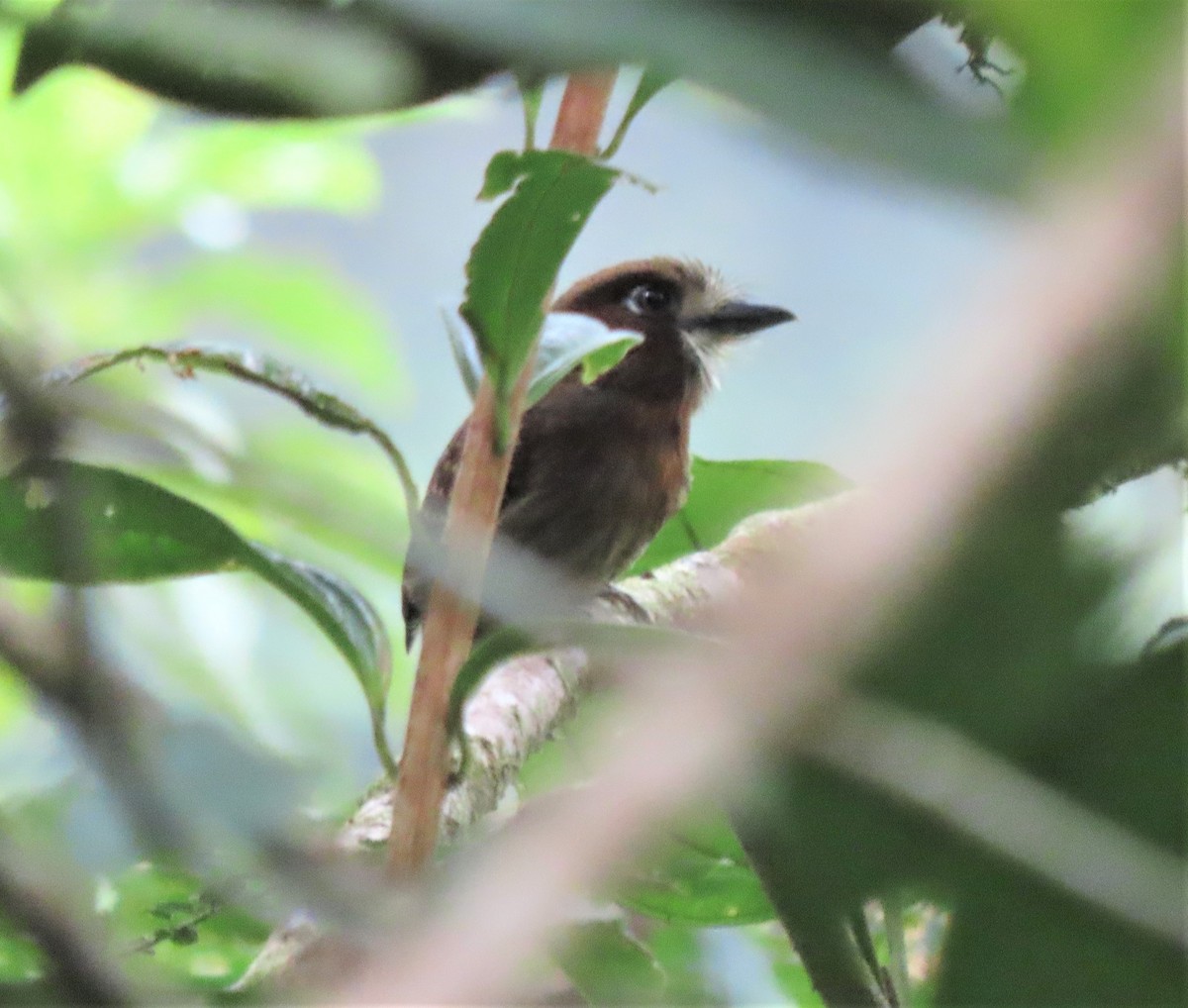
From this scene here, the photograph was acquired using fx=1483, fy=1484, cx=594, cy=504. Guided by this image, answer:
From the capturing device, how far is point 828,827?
402mm

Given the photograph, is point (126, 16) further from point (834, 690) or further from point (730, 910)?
point (730, 910)

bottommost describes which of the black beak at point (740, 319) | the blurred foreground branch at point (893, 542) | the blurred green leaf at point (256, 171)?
the blurred foreground branch at point (893, 542)

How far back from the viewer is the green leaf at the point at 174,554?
79 cm

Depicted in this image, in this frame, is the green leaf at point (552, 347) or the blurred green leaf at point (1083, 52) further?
the green leaf at point (552, 347)

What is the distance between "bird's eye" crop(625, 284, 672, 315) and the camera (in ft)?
7.75

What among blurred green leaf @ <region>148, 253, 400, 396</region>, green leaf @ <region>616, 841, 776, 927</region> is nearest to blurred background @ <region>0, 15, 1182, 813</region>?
blurred green leaf @ <region>148, 253, 400, 396</region>

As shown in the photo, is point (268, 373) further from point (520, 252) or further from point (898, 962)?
point (898, 962)

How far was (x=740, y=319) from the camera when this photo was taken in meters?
2.34

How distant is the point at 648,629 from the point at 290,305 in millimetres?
2150

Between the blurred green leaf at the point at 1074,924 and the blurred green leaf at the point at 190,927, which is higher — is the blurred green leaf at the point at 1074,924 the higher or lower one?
the lower one

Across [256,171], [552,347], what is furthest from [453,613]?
[256,171]

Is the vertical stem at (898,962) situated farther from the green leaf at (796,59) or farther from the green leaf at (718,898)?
the green leaf at (796,59)

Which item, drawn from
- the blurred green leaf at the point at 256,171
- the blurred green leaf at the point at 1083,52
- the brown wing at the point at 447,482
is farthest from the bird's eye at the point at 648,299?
the blurred green leaf at the point at 1083,52

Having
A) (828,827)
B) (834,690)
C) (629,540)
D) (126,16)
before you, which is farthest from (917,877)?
(629,540)
